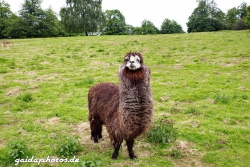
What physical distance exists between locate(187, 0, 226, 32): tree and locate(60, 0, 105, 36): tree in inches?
1174

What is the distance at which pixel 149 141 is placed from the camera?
5961mm

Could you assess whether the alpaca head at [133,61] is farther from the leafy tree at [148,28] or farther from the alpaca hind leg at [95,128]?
the leafy tree at [148,28]

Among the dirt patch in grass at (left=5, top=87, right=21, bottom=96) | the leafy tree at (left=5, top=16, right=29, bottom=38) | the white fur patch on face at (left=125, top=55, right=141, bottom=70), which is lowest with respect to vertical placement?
the dirt patch in grass at (left=5, top=87, right=21, bottom=96)

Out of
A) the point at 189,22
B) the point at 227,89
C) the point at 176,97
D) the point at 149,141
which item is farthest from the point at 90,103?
the point at 189,22

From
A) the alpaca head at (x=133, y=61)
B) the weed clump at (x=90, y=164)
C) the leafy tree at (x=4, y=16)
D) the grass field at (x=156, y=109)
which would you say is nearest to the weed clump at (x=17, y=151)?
the grass field at (x=156, y=109)

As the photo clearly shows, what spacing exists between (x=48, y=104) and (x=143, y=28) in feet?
233

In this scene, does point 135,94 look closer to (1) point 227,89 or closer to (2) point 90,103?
(2) point 90,103

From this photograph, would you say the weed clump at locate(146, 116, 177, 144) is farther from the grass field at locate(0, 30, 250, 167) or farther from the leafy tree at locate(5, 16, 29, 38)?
the leafy tree at locate(5, 16, 29, 38)

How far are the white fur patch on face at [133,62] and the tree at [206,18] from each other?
195ft

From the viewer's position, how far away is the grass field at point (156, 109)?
5.36 metres

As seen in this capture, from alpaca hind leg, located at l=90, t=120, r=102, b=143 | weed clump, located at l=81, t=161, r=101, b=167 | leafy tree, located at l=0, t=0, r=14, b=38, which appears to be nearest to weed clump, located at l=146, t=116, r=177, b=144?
alpaca hind leg, located at l=90, t=120, r=102, b=143

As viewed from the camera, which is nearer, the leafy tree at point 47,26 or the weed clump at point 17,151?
the weed clump at point 17,151

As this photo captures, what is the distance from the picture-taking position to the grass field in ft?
17.6

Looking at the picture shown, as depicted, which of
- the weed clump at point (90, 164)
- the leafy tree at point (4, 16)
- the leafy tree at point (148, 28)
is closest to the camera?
the weed clump at point (90, 164)
